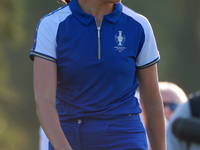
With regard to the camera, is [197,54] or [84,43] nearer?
[84,43]

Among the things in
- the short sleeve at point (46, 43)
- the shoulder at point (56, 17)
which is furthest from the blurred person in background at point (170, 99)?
the short sleeve at point (46, 43)

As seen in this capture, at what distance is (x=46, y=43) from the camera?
9.12 feet

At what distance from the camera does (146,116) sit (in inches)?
126

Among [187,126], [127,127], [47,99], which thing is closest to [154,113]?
[127,127]

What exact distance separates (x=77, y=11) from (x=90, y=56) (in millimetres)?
323

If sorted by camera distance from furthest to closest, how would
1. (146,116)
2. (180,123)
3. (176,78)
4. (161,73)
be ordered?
(176,78), (161,73), (180,123), (146,116)

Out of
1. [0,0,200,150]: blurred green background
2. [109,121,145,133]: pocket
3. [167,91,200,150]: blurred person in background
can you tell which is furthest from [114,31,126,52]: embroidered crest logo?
[0,0,200,150]: blurred green background

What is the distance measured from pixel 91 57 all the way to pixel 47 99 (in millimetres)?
364

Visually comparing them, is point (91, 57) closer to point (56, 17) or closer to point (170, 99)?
point (56, 17)

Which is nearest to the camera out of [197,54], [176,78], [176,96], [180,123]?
[180,123]

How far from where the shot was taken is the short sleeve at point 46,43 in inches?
109

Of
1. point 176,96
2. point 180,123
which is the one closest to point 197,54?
point 176,96

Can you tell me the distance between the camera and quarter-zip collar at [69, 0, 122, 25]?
2.86m

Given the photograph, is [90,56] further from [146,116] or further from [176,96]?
[176,96]
